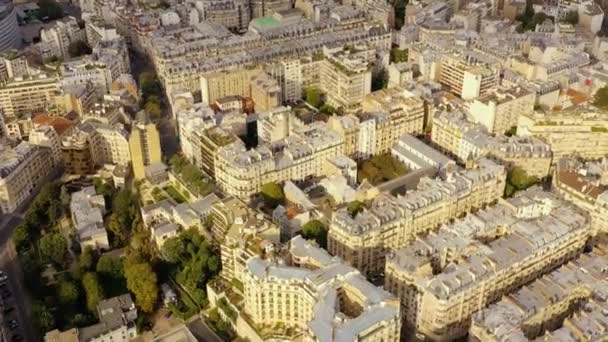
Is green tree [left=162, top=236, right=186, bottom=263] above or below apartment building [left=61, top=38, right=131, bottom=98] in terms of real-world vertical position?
below

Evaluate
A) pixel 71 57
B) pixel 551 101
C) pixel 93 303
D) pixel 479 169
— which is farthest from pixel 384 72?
pixel 93 303

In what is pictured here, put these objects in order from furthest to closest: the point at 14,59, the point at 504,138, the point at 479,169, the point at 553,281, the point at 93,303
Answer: the point at 14,59, the point at 504,138, the point at 479,169, the point at 93,303, the point at 553,281

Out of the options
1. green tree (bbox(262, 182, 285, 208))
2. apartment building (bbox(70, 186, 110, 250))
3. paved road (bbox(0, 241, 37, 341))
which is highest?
green tree (bbox(262, 182, 285, 208))

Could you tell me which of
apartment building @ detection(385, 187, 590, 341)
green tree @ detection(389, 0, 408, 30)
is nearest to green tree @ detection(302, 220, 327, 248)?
apartment building @ detection(385, 187, 590, 341)

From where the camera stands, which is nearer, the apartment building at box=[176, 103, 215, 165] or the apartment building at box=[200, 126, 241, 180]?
the apartment building at box=[200, 126, 241, 180]

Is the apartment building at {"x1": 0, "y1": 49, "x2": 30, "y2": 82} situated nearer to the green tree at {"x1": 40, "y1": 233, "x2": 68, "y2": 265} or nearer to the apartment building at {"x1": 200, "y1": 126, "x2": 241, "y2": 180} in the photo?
the apartment building at {"x1": 200, "y1": 126, "x2": 241, "y2": 180}

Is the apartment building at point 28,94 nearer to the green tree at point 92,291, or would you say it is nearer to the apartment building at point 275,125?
the apartment building at point 275,125

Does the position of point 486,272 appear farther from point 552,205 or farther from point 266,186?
point 266,186

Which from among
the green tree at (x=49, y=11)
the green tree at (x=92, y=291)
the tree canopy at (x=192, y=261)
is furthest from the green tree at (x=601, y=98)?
the green tree at (x=49, y=11)
